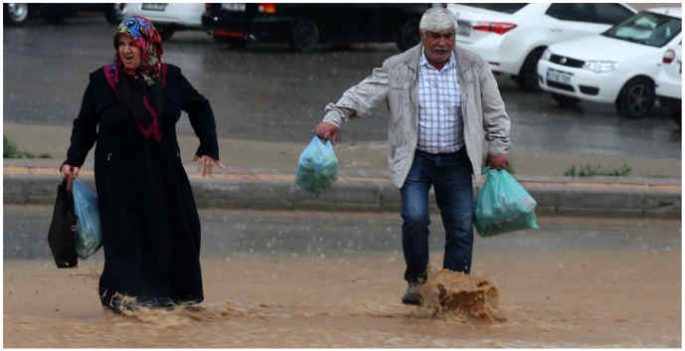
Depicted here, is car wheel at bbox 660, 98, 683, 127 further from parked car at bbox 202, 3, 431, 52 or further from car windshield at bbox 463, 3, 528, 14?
parked car at bbox 202, 3, 431, 52

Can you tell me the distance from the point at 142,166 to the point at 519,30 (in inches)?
501

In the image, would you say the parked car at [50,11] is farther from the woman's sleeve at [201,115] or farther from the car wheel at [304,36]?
the woman's sleeve at [201,115]

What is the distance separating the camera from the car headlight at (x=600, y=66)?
54.9 feet

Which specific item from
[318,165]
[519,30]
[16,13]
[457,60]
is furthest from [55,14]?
[457,60]

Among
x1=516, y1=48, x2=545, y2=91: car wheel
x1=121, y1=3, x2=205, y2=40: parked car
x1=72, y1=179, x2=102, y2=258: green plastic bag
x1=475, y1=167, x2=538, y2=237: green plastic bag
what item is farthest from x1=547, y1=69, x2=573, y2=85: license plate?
x1=72, y1=179, x2=102, y2=258: green plastic bag

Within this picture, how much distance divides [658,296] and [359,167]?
13.3ft

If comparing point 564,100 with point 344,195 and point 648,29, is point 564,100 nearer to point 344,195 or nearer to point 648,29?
point 648,29

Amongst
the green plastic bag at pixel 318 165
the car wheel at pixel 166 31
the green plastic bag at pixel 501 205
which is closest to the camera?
the green plastic bag at pixel 318 165

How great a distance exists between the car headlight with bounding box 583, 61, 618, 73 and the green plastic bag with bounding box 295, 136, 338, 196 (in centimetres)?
1061

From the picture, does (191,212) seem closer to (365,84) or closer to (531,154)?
(365,84)

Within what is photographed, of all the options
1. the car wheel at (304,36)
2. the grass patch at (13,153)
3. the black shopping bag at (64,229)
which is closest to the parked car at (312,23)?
the car wheel at (304,36)

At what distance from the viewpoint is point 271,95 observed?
16.7 metres

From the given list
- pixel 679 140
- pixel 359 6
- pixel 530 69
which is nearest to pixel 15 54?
pixel 359 6

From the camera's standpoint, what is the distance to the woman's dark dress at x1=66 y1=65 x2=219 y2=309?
6.32m
